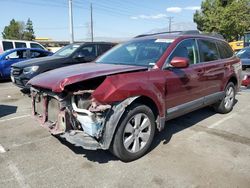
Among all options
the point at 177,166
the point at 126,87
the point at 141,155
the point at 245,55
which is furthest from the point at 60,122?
the point at 245,55

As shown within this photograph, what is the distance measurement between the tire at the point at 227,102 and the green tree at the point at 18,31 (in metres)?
62.6

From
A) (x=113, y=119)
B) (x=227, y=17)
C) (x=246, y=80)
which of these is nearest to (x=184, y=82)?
(x=113, y=119)

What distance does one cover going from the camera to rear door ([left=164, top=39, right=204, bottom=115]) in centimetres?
443

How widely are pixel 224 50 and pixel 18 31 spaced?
64246 millimetres

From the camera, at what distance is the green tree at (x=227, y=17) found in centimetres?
4041

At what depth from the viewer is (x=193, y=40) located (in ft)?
16.8

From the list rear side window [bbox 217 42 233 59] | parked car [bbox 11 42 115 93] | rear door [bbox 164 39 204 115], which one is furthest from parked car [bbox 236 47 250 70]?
rear door [bbox 164 39 204 115]

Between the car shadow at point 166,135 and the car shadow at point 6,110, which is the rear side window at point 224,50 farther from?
the car shadow at point 6,110

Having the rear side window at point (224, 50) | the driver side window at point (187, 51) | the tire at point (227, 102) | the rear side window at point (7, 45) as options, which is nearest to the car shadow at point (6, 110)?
the driver side window at point (187, 51)

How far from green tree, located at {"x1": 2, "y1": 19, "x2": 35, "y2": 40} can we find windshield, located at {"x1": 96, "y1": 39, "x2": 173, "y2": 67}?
205 ft

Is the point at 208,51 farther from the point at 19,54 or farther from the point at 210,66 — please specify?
the point at 19,54

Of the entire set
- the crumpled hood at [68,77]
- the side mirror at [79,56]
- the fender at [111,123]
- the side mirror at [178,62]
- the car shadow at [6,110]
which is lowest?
the car shadow at [6,110]

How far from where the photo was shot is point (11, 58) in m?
12.4

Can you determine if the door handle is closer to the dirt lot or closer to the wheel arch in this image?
the dirt lot
